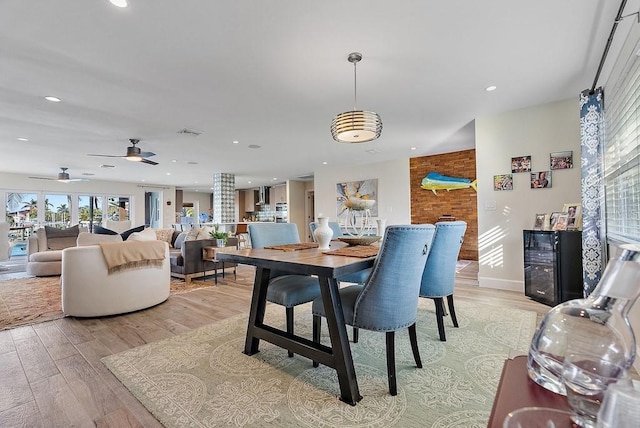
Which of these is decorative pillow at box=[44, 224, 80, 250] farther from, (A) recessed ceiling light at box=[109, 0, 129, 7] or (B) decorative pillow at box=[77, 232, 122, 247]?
→ (A) recessed ceiling light at box=[109, 0, 129, 7]

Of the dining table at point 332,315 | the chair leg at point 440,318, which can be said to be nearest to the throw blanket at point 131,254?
the dining table at point 332,315

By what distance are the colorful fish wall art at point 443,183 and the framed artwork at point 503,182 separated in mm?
2692

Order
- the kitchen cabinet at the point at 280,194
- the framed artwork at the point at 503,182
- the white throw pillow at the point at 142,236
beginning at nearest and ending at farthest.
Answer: the white throw pillow at the point at 142,236 < the framed artwork at the point at 503,182 < the kitchen cabinet at the point at 280,194

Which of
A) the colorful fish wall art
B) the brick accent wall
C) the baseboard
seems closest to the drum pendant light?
the baseboard

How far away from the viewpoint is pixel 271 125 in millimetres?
4426

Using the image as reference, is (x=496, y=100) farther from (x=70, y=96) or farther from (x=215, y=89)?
(x=70, y=96)

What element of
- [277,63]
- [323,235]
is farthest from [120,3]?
[323,235]

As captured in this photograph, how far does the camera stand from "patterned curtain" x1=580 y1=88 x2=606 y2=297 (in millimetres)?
2818

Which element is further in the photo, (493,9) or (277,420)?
(493,9)

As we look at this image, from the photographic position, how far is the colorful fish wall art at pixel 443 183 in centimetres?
665

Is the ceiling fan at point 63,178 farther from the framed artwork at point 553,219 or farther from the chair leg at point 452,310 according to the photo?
the framed artwork at point 553,219

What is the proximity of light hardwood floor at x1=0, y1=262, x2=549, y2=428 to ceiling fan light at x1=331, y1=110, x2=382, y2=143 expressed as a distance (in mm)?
2126

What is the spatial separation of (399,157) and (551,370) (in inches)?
269

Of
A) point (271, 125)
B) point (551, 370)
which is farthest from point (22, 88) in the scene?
point (551, 370)
